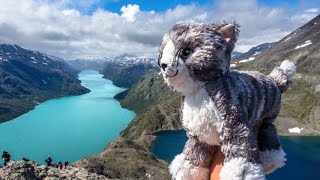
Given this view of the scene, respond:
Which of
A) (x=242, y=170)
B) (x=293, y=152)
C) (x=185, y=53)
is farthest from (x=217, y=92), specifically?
(x=293, y=152)

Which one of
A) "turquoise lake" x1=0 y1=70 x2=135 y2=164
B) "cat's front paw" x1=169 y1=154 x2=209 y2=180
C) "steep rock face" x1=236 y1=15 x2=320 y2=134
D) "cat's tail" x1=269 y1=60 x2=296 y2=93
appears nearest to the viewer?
"cat's front paw" x1=169 y1=154 x2=209 y2=180

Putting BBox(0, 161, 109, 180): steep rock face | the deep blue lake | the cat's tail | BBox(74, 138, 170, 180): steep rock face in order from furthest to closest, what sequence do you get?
the deep blue lake → BBox(74, 138, 170, 180): steep rock face → BBox(0, 161, 109, 180): steep rock face → the cat's tail

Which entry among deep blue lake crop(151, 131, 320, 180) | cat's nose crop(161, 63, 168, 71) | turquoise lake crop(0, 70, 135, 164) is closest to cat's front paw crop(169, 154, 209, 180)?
cat's nose crop(161, 63, 168, 71)

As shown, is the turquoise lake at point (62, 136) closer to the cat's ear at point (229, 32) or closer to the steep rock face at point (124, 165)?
the steep rock face at point (124, 165)

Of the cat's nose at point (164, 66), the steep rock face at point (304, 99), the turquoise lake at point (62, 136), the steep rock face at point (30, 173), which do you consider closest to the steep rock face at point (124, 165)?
the steep rock face at point (30, 173)

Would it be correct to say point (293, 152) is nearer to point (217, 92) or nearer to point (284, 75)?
point (284, 75)

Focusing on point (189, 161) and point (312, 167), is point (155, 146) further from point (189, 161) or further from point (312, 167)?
point (189, 161)

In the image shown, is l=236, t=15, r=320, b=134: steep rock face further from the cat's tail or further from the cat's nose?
the cat's nose
